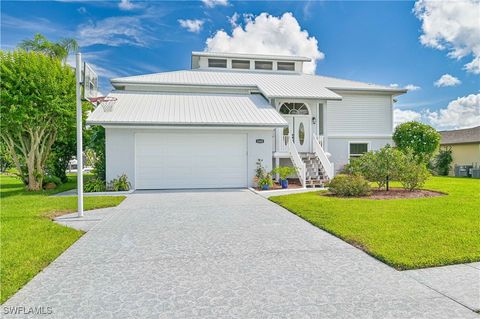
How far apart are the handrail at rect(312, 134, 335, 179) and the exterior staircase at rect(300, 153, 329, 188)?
0.24 m

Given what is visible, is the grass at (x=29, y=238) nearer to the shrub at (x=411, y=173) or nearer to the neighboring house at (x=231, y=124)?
the neighboring house at (x=231, y=124)

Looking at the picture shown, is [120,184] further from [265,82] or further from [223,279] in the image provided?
[265,82]

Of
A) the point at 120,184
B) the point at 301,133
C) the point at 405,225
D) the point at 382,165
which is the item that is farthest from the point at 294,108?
the point at 405,225

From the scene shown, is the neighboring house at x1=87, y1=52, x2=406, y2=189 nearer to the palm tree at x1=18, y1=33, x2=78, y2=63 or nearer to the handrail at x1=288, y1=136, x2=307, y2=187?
the handrail at x1=288, y1=136, x2=307, y2=187

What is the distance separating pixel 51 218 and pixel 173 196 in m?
4.19

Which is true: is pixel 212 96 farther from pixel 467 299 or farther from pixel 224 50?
pixel 467 299

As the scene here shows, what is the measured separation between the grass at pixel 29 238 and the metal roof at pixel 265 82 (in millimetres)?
9467

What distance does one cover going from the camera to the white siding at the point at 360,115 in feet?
57.9

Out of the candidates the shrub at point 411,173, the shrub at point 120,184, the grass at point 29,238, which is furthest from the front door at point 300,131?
the grass at point 29,238

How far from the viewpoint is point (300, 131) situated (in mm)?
15859

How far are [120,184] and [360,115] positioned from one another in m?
13.9

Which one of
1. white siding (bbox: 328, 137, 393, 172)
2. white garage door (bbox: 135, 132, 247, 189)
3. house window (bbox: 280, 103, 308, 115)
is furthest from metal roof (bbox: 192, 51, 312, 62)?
white garage door (bbox: 135, 132, 247, 189)

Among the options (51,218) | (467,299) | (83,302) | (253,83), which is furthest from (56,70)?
(467,299)

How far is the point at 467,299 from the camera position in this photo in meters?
3.20
